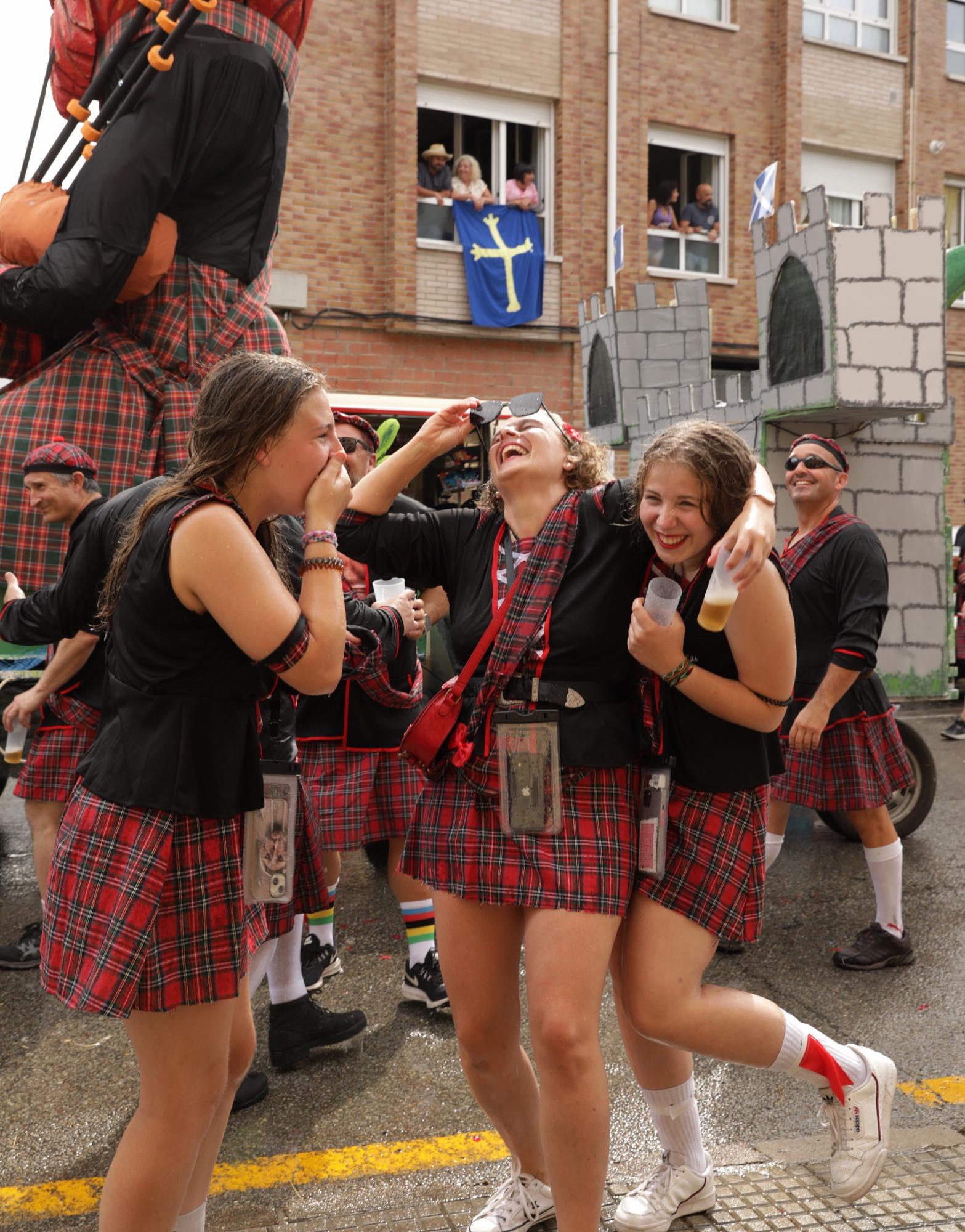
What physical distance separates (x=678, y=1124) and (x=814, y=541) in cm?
248

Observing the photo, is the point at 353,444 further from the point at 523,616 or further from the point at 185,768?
the point at 185,768

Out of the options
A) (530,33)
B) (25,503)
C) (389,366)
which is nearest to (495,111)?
(530,33)

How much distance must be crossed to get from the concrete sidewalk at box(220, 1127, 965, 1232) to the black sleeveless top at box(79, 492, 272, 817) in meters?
1.12

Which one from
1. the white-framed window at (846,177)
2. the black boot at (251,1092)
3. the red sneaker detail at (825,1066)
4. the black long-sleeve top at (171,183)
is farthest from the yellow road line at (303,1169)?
the white-framed window at (846,177)

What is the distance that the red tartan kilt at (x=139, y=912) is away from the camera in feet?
6.41

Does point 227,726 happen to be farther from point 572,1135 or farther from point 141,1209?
point 572,1135

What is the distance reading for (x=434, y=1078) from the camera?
338cm

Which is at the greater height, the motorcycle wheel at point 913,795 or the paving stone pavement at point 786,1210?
the motorcycle wheel at point 913,795

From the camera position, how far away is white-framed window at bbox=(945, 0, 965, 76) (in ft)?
57.4

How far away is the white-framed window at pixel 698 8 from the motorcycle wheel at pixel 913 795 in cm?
1290

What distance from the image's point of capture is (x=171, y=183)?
12.4 ft

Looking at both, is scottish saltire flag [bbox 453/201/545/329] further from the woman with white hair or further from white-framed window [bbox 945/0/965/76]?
white-framed window [bbox 945/0/965/76]

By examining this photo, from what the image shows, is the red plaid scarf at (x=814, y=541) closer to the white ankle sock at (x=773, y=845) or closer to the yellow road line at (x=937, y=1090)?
the white ankle sock at (x=773, y=845)

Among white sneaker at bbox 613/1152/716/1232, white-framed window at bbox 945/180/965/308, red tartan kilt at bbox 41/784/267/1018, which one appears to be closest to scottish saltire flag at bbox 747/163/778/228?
white sneaker at bbox 613/1152/716/1232
